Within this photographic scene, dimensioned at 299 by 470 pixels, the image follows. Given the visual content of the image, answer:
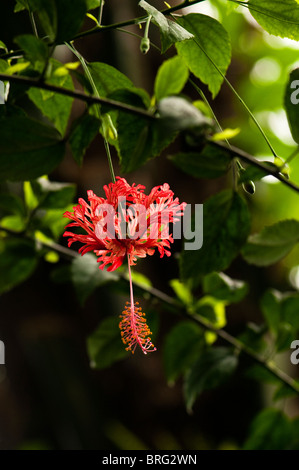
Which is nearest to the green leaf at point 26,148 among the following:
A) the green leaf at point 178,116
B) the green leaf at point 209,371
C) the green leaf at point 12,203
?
the green leaf at point 178,116

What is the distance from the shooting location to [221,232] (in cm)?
37

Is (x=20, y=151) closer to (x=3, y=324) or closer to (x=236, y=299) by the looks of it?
(x=236, y=299)

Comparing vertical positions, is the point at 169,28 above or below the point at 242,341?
above

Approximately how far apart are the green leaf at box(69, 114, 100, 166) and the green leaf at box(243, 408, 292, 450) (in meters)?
0.43

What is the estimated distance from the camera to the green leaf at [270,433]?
578mm

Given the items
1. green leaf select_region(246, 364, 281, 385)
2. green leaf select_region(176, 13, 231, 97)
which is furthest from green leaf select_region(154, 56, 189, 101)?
green leaf select_region(246, 364, 281, 385)

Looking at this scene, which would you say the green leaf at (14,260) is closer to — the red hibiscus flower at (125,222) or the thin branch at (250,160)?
the red hibiscus flower at (125,222)

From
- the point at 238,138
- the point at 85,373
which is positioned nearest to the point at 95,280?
the point at 85,373

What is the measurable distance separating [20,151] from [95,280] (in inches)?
6.7

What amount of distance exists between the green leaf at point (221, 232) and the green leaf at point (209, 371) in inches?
8.8

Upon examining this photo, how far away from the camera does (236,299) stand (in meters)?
0.59

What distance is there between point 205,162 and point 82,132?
95 millimetres

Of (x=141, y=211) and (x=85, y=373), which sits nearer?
(x=141, y=211)

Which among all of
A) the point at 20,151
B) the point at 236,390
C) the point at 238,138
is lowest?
the point at 236,390
